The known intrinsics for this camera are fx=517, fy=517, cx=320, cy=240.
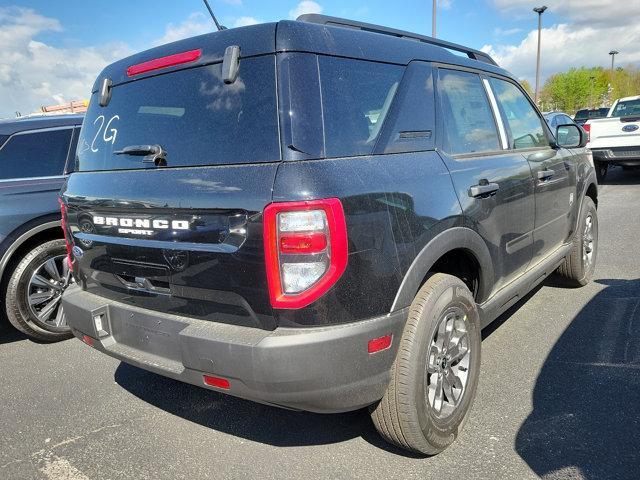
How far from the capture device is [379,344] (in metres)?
2.09

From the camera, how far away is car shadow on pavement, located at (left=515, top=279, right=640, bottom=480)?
7.79 feet

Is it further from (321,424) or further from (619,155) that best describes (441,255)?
(619,155)

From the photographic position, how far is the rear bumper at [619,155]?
34.3 feet

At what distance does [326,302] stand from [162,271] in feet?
2.55

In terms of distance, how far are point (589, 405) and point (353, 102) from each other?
6.95 ft

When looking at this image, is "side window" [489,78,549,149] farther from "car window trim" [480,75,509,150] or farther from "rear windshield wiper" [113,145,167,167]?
"rear windshield wiper" [113,145,167,167]

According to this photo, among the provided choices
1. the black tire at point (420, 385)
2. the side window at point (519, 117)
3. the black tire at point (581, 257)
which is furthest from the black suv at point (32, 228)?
the black tire at point (581, 257)

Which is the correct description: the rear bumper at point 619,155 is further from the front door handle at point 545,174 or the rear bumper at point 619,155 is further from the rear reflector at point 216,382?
the rear reflector at point 216,382

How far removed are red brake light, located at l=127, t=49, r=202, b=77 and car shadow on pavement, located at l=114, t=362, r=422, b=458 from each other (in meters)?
1.91

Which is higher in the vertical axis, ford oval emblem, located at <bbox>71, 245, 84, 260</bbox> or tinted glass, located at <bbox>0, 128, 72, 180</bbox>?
tinted glass, located at <bbox>0, 128, 72, 180</bbox>

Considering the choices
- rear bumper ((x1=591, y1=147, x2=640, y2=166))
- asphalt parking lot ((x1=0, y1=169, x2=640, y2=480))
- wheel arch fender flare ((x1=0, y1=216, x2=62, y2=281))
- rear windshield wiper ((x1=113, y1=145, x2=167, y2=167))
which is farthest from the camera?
rear bumper ((x1=591, y1=147, x2=640, y2=166))

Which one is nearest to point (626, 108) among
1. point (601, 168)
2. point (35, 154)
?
point (601, 168)

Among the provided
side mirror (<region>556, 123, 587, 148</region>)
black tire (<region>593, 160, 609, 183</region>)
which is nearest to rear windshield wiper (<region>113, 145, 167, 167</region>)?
side mirror (<region>556, 123, 587, 148</region>)

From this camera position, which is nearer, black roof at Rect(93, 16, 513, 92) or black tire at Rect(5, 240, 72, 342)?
black roof at Rect(93, 16, 513, 92)
